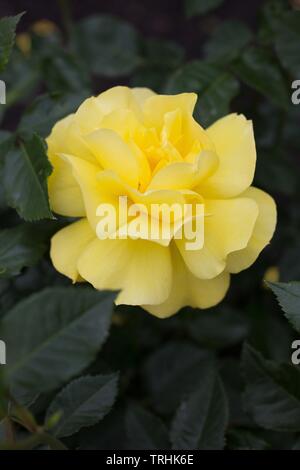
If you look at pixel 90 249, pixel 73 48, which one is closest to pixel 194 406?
pixel 90 249

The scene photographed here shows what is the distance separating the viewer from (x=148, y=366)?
3.94 ft

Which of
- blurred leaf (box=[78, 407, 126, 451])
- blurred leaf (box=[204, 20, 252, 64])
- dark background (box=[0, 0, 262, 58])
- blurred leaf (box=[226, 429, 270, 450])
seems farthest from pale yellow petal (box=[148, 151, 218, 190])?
dark background (box=[0, 0, 262, 58])

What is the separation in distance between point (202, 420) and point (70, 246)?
0.86ft

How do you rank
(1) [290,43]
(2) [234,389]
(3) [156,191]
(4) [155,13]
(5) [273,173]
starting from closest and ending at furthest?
(3) [156,191] → (1) [290,43] → (2) [234,389] → (5) [273,173] → (4) [155,13]

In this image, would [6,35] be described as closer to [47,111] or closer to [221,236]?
[47,111]

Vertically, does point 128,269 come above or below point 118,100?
below

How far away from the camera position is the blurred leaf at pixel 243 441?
0.83m

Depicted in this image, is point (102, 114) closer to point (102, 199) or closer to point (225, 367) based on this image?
point (102, 199)

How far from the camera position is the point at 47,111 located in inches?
34.4

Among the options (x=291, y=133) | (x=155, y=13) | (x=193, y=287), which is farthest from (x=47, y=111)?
(x=155, y=13)

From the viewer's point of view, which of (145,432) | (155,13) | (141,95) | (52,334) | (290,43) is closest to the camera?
(52,334)

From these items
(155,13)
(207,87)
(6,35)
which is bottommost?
(155,13)

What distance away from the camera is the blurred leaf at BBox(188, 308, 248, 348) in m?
1.26

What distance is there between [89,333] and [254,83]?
58 centimetres
